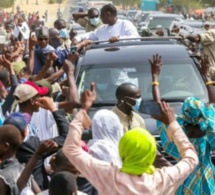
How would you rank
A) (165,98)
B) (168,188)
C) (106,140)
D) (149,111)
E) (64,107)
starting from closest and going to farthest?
1. (168,188)
2. (149,111)
3. (106,140)
4. (64,107)
5. (165,98)

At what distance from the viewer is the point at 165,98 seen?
930 cm

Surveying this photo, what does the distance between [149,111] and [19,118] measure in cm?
132

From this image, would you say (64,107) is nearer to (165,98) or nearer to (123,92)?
(123,92)

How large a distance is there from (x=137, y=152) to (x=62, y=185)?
0.73 meters

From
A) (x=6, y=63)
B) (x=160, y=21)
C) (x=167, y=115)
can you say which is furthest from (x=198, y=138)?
(x=160, y=21)

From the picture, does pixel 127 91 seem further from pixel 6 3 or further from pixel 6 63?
pixel 6 3

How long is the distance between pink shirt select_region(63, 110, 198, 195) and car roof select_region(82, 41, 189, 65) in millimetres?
4801

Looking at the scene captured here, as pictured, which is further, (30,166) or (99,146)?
(99,146)

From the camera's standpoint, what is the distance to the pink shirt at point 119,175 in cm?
475

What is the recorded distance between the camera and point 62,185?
518 centimetres

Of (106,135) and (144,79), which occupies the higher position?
(106,135)

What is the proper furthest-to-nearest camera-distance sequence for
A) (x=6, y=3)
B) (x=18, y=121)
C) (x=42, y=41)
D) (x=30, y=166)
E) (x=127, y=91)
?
(x=6, y=3), (x=42, y=41), (x=127, y=91), (x=18, y=121), (x=30, y=166)

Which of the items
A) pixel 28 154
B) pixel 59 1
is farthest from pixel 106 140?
pixel 59 1

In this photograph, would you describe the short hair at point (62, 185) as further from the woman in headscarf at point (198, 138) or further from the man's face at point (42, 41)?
the man's face at point (42, 41)
